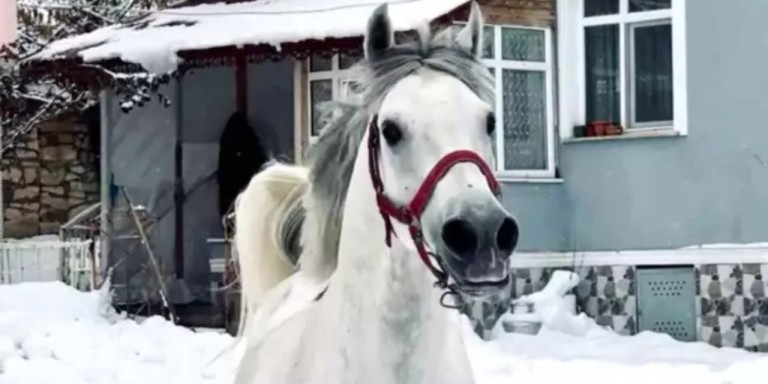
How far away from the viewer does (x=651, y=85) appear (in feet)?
43.8

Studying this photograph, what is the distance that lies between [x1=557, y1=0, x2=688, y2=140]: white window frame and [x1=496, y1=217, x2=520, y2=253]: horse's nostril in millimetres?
9805

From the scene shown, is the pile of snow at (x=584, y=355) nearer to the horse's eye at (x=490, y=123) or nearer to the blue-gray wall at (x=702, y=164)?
the blue-gray wall at (x=702, y=164)

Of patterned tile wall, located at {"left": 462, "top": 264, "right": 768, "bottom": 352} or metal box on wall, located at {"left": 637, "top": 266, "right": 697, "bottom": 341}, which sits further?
metal box on wall, located at {"left": 637, "top": 266, "right": 697, "bottom": 341}

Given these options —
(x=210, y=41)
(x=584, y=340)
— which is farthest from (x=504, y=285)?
(x=210, y=41)

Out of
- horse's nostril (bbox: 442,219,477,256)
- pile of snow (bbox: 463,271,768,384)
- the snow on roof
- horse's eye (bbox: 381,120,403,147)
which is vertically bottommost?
pile of snow (bbox: 463,271,768,384)

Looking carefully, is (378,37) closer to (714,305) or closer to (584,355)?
(584,355)

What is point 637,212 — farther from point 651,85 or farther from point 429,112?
point 429,112

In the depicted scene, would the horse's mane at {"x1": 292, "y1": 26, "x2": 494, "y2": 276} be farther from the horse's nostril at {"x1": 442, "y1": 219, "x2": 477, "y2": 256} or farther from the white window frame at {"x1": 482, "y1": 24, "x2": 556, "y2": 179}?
the white window frame at {"x1": 482, "y1": 24, "x2": 556, "y2": 179}

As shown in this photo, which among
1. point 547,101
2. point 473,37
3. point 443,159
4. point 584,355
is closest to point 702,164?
point 547,101

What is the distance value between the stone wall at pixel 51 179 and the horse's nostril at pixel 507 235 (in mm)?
19329

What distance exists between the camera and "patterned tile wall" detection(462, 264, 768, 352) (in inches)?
477

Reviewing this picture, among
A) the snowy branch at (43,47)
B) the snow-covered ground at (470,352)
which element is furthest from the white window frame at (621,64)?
the snowy branch at (43,47)

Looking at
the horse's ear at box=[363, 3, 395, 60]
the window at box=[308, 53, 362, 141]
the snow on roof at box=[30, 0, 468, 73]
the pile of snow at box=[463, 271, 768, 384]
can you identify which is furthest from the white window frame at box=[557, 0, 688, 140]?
the horse's ear at box=[363, 3, 395, 60]

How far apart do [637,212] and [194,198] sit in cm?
617
